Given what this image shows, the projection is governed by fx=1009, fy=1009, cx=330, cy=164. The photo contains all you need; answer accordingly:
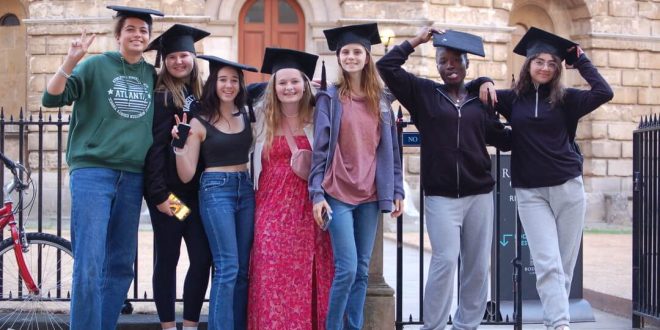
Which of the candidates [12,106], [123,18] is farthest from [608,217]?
[123,18]

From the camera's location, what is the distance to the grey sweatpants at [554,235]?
7.11 meters

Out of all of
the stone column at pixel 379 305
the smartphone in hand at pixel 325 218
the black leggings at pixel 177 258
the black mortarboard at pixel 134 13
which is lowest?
the stone column at pixel 379 305

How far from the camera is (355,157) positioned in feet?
22.7

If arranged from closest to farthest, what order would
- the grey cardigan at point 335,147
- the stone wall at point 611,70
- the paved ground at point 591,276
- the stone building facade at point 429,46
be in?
the grey cardigan at point 335,147 < the paved ground at point 591,276 < the stone building facade at point 429,46 < the stone wall at point 611,70

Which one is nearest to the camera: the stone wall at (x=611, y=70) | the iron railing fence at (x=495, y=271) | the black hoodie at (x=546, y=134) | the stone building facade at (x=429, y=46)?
the black hoodie at (x=546, y=134)

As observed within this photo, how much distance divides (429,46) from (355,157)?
14181 mm

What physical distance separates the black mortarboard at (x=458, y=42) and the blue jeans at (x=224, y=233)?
65.8 inches

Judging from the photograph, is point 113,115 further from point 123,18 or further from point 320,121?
point 320,121

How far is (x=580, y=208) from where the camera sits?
7238 mm

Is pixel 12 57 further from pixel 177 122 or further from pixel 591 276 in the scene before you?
pixel 177 122

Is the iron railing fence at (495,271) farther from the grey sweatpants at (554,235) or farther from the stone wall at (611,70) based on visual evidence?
the stone wall at (611,70)

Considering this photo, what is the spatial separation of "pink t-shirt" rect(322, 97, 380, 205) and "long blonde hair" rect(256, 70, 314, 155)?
0.30 meters

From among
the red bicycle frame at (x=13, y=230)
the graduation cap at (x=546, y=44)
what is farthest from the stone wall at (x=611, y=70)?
the red bicycle frame at (x=13, y=230)

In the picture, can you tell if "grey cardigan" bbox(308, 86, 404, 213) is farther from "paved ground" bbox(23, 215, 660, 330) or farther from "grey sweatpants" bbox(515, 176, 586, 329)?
"paved ground" bbox(23, 215, 660, 330)
